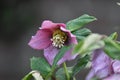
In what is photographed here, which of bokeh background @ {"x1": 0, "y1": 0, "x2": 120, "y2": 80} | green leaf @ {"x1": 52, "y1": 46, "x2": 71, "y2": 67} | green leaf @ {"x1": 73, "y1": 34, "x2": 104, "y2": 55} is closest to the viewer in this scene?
green leaf @ {"x1": 73, "y1": 34, "x2": 104, "y2": 55}

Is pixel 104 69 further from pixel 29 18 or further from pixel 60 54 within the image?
pixel 29 18

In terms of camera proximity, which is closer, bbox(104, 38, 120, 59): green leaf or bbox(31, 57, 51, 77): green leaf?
bbox(104, 38, 120, 59): green leaf

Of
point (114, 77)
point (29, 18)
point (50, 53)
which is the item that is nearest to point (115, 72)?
point (114, 77)

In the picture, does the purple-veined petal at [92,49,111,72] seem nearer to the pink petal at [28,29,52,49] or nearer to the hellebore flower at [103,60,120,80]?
the hellebore flower at [103,60,120,80]

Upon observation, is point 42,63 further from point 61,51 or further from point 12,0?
point 12,0

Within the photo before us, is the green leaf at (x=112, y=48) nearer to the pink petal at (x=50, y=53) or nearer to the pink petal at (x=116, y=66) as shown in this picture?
the pink petal at (x=116, y=66)

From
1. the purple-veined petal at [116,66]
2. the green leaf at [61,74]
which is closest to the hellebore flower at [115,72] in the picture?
the purple-veined petal at [116,66]

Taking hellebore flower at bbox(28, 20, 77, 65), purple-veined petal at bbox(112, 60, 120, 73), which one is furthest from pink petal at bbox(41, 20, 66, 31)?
purple-veined petal at bbox(112, 60, 120, 73)
